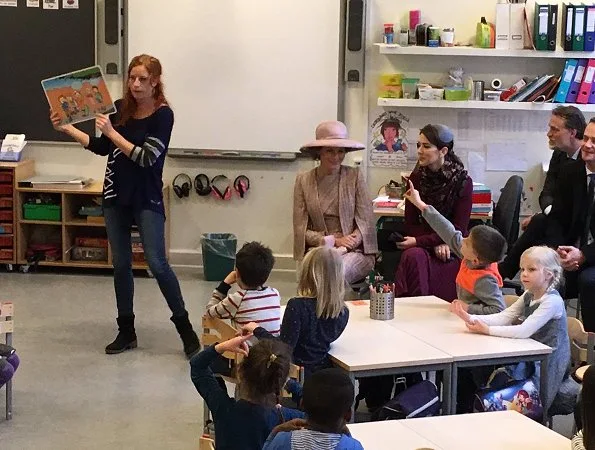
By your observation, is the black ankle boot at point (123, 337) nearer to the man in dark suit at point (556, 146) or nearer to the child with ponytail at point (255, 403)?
the man in dark suit at point (556, 146)

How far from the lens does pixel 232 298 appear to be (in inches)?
143

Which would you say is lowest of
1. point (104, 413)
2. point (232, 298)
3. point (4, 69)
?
point (104, 413)

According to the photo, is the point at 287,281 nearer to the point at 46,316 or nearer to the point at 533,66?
the point at 46,316

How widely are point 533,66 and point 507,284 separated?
1.94 meters

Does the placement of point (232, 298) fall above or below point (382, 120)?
below

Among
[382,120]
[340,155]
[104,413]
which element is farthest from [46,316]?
[382,120]

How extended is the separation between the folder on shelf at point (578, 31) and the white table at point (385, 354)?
3601mm

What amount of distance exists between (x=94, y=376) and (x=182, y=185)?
2.61m

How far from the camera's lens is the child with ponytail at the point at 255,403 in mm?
2629

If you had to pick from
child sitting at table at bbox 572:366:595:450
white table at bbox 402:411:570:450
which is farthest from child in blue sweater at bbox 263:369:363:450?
child sitting at table at bbox 572:366:595:450

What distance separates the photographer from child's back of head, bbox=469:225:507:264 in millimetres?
3916

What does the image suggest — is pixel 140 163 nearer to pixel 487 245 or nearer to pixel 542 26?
pixel 487 245

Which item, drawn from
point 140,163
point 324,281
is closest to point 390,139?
point 140,163

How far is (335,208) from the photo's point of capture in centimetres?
487
